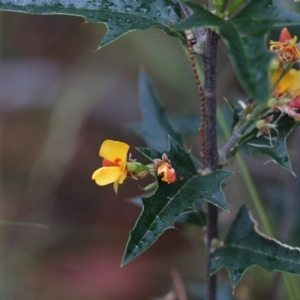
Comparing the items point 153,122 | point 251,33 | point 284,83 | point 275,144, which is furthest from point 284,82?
point 153,122

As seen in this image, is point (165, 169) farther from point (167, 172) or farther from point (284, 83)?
point (284, 83)

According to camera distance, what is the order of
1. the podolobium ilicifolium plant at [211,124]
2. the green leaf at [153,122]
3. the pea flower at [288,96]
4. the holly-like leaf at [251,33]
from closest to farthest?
the holly-like leaf at [251,33] < the podolobium ilicifolium plant at [211,124] < the pea flower at [288,96] < the green leaf at [153,122]

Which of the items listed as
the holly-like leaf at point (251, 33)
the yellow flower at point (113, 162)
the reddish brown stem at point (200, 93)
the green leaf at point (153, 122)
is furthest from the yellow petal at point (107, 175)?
the green leaf at point (153, 122)

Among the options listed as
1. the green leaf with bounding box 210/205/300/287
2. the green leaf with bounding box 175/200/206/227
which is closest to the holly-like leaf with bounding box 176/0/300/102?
the green leaf with bounding box 210/205/300/287

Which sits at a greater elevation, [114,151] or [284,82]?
[284,82]

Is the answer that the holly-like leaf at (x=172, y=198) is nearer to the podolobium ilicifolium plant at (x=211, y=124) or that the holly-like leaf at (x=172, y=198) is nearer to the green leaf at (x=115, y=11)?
the podolobium ilicifolium plant at (x=211, y=124)

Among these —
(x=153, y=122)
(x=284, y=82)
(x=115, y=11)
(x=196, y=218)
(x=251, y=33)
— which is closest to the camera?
(x=251, y=33)

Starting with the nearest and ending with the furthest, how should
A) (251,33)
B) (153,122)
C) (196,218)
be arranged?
(251,33), (196,218), (153,122)
